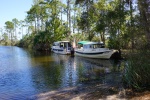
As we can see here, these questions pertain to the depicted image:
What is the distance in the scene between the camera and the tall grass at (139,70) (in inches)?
470

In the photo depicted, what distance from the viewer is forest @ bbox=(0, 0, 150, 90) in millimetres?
12500

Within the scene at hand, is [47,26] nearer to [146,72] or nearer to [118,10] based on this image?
[118,10]

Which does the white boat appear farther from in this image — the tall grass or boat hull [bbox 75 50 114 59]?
the tall grass

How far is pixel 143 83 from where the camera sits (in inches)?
474

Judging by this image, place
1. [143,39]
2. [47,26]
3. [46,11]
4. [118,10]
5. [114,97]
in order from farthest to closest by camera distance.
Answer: [46,11]
[47,26]
[118,10]
[143,39]
[114,97]

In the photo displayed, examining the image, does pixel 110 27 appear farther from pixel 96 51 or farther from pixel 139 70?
pixel 139 70

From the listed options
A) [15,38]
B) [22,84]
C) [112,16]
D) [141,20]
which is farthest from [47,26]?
[15,38]

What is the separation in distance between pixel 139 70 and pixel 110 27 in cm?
2437

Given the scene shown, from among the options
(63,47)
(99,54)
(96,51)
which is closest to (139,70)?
(99,54)

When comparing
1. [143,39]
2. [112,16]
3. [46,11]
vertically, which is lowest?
[143,39]

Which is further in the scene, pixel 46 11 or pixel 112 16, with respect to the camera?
pixel 46 11

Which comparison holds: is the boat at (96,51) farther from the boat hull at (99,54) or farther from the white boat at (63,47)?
the white boat at (63,47)

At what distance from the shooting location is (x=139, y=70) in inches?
476

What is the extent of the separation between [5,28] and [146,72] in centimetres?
12381
